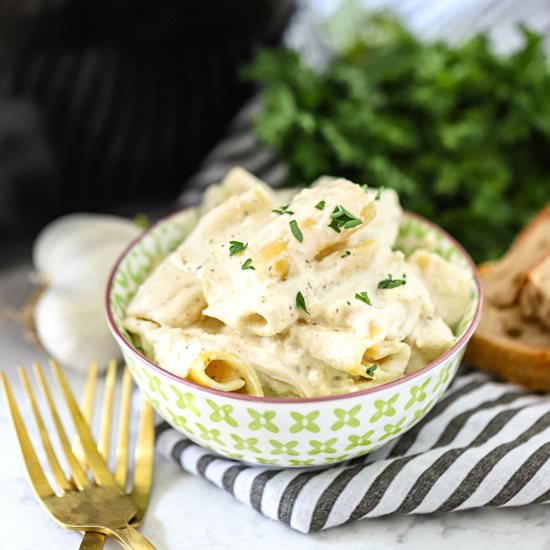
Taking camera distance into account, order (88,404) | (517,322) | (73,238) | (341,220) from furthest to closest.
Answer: (73,238) → (517,322) → (88,404) → (341,220)

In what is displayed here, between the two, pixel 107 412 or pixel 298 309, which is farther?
pixel 107 412

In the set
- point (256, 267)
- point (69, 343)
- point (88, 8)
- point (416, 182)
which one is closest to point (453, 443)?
point (256, 267)

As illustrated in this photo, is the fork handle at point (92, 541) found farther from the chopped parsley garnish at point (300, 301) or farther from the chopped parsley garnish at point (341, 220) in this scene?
the chopped parsley garnish at point (341, 220)

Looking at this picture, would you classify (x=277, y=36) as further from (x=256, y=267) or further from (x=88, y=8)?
(x=256, y=267)

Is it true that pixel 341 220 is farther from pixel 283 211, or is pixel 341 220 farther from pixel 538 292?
pixel 538 292

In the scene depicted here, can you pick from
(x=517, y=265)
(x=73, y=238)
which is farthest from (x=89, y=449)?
(x=517, y=265)

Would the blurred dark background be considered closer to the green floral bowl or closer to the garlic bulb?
the garlic bulb
